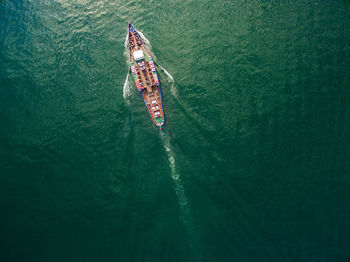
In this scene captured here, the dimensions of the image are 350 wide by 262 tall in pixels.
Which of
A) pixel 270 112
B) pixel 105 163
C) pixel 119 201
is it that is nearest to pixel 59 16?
pixel 105 163

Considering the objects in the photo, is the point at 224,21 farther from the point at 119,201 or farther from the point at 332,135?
the point at 119,201

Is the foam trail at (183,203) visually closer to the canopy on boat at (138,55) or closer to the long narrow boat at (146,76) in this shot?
the long narrow boat at (146,76)

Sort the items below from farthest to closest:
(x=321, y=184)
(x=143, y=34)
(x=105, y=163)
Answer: (x=143, y=34) → (x=105, y=163) → (x=321, y=184)

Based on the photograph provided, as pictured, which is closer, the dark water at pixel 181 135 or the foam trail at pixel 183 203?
the foam trail at pixel 183 203

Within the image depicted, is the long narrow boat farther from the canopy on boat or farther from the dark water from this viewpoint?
the dark water

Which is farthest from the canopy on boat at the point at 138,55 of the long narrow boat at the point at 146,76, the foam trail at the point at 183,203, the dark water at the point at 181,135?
the foam trail at the point at 183,203

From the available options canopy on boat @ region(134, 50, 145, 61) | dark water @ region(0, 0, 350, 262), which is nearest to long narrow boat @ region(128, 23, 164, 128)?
canopy on boat @ region(134, 50, 145, 61)

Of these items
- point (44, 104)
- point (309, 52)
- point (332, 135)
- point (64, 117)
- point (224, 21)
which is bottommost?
→ point (332, 135)
